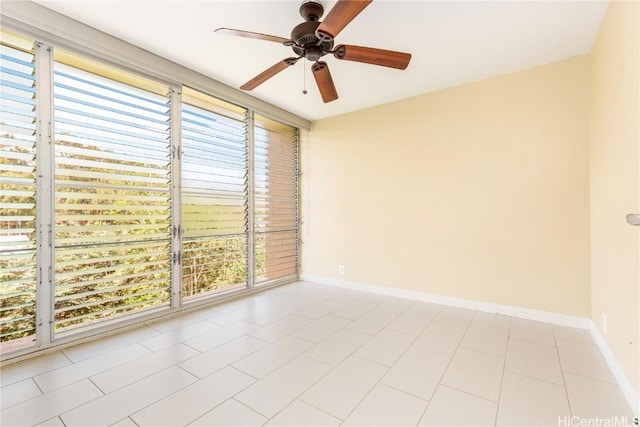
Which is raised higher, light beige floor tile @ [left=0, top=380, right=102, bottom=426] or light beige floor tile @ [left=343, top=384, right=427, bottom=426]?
light beige floor tile @ [left=0, top=380, right=102, bottom=426]

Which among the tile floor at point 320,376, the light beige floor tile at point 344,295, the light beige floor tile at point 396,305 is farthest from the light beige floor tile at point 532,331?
the light beige floor tile at point 344,295

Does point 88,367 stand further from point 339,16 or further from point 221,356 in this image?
point 339,16

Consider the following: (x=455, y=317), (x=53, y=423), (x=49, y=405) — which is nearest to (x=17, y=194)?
(x=49, y=405)

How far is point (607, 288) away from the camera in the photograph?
216cm

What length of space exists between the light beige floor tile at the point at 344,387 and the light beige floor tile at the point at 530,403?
29.1 inches

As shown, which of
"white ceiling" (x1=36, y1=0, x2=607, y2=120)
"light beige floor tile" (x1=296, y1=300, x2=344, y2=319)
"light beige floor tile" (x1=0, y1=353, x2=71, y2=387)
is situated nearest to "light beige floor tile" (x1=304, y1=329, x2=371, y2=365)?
"light beige floor tile" (x1=296, y1=300, x2=344, y2=319)

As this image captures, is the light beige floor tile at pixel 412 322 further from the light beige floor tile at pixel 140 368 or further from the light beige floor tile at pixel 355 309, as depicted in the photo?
the light beige floor tile at pixel 140 368

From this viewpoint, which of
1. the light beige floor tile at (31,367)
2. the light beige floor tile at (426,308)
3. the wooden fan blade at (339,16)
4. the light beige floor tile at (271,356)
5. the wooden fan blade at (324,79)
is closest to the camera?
the wooden fan blade at (339,16)

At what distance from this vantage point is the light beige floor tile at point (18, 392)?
1688 mm

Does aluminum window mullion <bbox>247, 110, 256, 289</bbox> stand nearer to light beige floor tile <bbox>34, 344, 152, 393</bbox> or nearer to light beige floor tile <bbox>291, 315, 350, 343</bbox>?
light beige floor tile <bbox>291, 315, 350, 343</bbox>

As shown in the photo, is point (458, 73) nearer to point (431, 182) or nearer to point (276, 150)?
point (431, 182)

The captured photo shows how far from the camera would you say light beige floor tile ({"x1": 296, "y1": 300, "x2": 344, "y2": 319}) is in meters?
3.14

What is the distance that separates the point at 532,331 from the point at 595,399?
1.05 metres

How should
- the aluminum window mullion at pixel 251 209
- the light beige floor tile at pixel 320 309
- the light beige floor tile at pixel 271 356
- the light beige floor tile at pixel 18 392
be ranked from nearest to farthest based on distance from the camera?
1. the light beige floor tile at pixel 18 392
2. the light beige floor tile at pixel 271 356
3. the light beige floor tile at pixel 320 309
4. the aluminum window mullion at pixel 251 209
